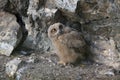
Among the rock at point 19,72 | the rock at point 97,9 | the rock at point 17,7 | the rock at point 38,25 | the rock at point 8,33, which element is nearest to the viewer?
the rock at point 97,9

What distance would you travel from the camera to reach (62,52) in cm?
717

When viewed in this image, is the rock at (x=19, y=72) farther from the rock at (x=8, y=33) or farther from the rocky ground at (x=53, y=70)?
the rock at (x=8, y=33)

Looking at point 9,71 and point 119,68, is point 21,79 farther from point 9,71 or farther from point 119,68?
point 119,68

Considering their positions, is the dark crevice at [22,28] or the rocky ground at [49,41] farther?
the dark crevice at [22,28]

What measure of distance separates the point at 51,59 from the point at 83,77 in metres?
1.00

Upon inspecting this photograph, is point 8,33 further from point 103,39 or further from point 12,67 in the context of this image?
point 103,39

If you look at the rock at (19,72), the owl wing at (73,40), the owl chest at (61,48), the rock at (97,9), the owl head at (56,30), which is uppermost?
the rock at (97,9)

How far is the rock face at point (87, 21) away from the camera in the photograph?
22.8 ft

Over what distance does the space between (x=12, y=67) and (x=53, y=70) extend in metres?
0.80

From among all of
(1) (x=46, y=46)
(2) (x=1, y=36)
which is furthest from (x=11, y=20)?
(1) (x=46, y=46)

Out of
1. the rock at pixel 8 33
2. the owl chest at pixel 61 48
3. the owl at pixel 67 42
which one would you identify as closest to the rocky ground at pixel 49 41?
the rock at pixel 8 33

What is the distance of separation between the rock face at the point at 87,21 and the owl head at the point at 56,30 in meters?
0.30

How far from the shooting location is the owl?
707 cm

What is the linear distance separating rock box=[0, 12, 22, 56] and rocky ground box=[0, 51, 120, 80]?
0.74 ft
